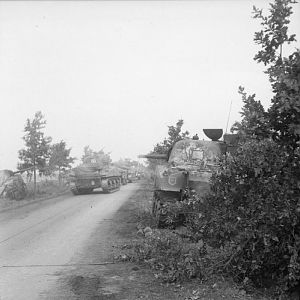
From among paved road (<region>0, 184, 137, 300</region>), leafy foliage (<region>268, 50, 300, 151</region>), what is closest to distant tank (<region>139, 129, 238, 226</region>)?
paved road (<region>0, 184, 137, 300</region>)

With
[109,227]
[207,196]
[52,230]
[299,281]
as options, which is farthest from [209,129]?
[299,281]

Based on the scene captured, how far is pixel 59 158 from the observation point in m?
25.2

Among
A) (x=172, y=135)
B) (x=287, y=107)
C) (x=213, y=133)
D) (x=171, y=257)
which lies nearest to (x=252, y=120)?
(x=287, y=107)

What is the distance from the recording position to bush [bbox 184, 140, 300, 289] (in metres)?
4.79

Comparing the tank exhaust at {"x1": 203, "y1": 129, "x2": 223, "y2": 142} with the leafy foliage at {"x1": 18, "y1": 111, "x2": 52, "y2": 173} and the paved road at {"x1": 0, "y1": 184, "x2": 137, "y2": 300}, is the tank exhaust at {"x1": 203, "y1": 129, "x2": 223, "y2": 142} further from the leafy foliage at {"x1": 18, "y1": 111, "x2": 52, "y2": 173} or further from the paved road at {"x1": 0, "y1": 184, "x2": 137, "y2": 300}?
the leafy foliage at {"x1": 18, "y1": 111, "x2": 52, "y2": 173}

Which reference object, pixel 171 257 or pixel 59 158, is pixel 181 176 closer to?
pixel 171 257

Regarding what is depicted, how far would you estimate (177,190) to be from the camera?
9.59 meters

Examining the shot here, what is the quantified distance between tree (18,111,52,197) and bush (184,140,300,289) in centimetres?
1732

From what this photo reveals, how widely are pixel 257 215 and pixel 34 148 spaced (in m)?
18.3

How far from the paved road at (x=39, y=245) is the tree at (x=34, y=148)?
710 centimetres

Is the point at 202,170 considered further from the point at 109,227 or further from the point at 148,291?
the point at 148,291

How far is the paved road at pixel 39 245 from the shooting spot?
19.1ft

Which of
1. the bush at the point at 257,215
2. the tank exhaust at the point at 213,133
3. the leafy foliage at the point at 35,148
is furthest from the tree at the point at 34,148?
the bush at the point at 257,215

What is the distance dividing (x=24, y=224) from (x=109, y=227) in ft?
7.89
